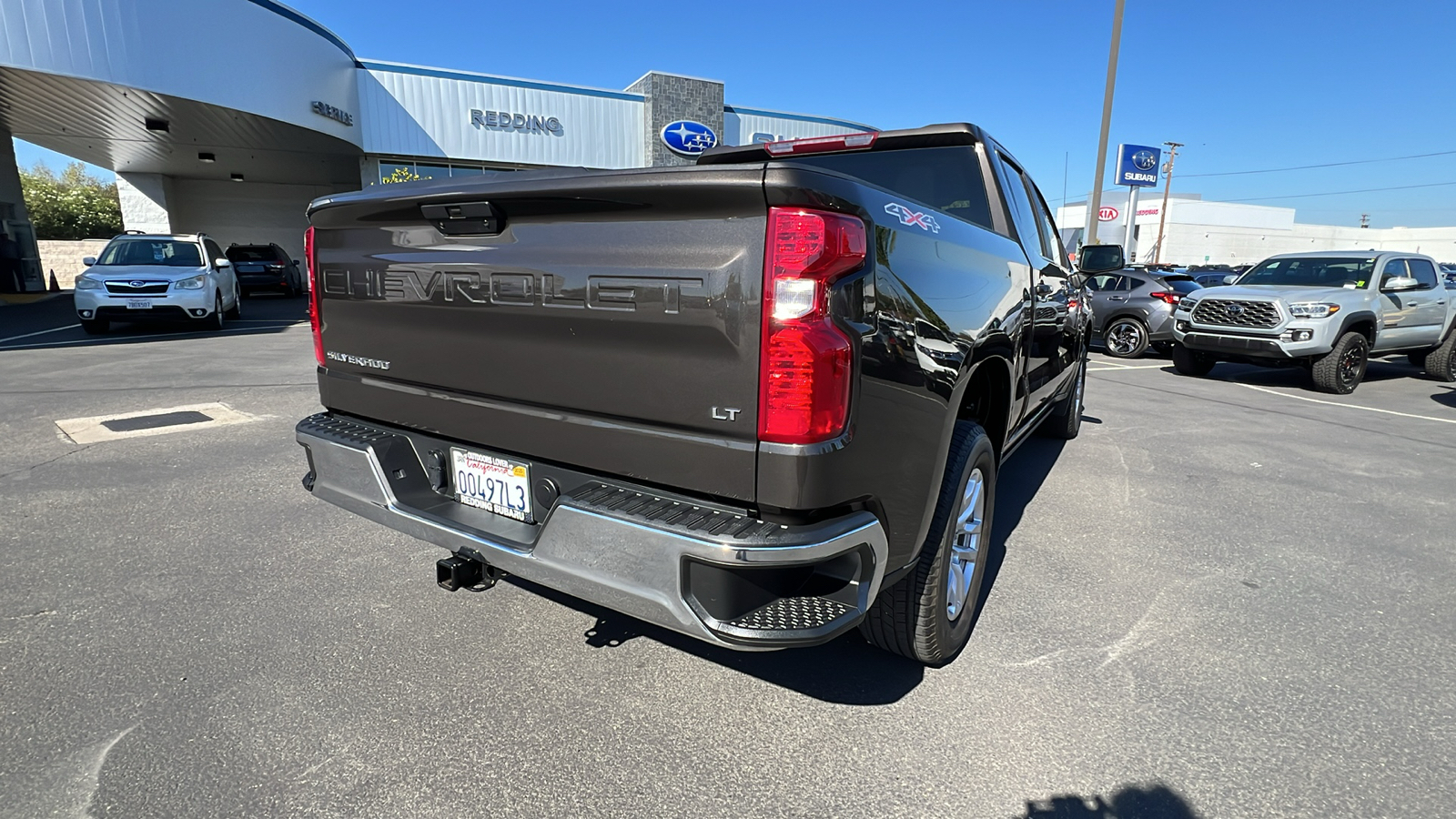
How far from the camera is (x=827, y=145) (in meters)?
3.85

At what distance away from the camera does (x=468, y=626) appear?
292cm

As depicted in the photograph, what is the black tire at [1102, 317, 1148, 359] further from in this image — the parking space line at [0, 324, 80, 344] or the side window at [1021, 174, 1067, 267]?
the parking space line at [0, 324, 80, 344]

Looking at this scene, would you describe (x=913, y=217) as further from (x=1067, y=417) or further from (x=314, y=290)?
(x=1067, y=417)

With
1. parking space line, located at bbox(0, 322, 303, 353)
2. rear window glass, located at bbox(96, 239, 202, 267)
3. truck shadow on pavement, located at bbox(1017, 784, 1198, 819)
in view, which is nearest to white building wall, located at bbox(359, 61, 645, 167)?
rear window glass, located at bbox(96, 239, 202, 267)

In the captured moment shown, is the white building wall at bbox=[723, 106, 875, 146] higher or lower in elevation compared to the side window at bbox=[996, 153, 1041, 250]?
higher

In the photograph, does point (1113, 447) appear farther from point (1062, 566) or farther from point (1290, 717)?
point (1290, 717)

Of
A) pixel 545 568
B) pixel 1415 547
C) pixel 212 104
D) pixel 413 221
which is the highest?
pixel 212 104

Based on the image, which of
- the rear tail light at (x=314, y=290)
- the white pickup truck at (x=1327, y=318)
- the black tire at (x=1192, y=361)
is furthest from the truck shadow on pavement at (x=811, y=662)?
the black tire at (x=1192, y=361)

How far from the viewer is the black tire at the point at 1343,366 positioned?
9.06 meters

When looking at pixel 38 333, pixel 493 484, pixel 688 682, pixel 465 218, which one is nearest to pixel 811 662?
pixel 688 682

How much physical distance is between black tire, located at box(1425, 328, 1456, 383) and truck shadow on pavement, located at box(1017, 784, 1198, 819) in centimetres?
1246

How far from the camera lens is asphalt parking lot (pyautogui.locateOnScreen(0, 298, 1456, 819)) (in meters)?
2.06

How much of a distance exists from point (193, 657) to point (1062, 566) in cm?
369

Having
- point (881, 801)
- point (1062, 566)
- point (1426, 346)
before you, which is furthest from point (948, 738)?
point (1426, 346)
